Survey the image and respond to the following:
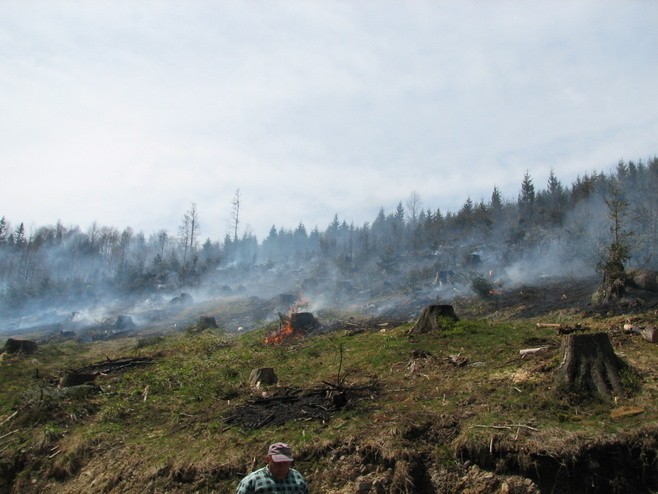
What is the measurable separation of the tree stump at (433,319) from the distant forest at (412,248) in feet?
39.2

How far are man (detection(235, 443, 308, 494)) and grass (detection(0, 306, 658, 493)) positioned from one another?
8.95 feet

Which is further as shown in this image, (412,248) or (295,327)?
(412,248)

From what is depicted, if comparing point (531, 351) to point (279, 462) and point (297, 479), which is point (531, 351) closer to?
point (297, 479)

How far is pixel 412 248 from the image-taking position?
6488 centimetres

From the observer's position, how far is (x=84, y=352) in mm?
23578

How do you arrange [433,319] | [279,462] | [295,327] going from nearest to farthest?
[279,462] < [433,319] < [295,327]

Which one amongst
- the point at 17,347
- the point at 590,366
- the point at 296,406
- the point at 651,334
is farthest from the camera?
Result: the point at 17,347

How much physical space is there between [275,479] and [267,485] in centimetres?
11

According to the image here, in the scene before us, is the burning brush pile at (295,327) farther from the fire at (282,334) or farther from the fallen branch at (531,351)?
the fallen branch at (531,351)

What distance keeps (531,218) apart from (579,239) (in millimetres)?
13306

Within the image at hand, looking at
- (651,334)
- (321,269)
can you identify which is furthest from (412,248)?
(651,334)

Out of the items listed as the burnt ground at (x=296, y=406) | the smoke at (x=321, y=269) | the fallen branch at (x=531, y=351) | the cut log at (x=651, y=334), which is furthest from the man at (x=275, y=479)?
the smoke at (x=321, y=269)

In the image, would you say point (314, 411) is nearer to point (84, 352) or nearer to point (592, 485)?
point (592, 485)

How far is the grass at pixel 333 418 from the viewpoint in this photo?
733 cm
